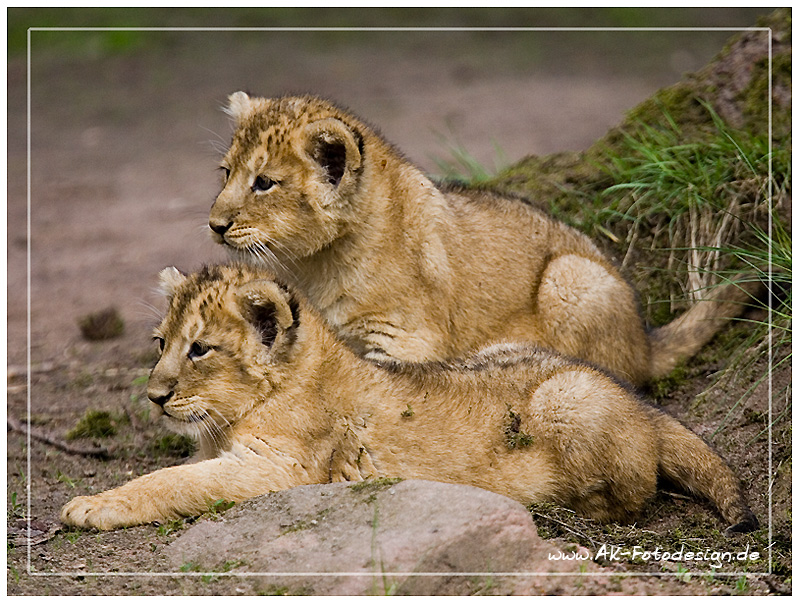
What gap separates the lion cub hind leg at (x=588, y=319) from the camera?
8852 mm

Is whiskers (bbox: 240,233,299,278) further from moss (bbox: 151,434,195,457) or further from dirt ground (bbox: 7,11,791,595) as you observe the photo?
moss (bbox: 151,434,195,457)

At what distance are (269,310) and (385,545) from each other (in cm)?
190

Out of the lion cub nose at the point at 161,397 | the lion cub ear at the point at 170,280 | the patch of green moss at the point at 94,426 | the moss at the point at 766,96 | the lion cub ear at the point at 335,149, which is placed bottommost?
the patch of green moss at the point at 94,426

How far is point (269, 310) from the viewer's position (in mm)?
7023

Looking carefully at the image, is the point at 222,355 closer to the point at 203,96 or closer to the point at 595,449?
the point at 595,449

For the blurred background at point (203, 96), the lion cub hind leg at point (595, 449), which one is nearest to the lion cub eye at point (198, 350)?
the blurred background at point (203, 96)

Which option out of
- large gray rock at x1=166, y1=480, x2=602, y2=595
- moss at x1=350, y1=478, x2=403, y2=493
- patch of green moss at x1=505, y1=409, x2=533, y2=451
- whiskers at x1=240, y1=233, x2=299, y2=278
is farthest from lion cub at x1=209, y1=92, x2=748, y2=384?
large gray rock at x1=166, y1=480, x2=602, y2=595

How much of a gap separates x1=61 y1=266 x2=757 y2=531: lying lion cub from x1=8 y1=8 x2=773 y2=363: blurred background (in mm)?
1660

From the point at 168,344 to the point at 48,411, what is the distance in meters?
3.45

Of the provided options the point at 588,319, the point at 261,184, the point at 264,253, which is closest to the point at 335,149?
the point at 261,184

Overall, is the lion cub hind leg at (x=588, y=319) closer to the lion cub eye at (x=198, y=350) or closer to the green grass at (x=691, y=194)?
the green grass at (x=691, y=194)

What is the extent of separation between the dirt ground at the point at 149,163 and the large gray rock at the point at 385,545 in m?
0.27

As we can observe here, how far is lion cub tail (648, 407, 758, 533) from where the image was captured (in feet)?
23.5

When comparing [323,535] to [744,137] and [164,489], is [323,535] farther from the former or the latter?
[744,137]
